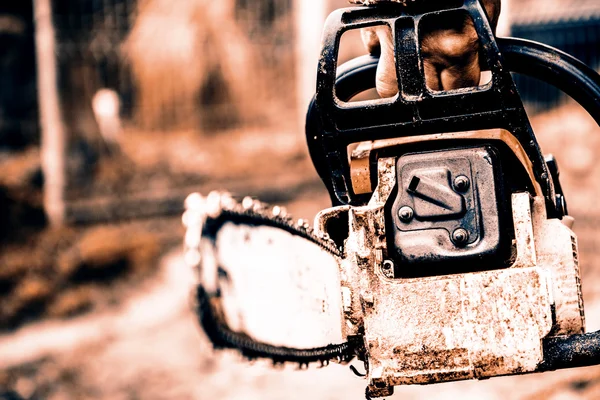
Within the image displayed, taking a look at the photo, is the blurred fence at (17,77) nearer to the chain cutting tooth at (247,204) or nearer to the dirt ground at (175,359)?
the dirt ground at (175,359)

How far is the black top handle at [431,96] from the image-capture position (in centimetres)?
103

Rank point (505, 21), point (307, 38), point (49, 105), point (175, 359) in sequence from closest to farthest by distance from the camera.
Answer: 1. point (175, 359)
2. point (49, 105)
3. point (505, 21)
4. point (307, 38)

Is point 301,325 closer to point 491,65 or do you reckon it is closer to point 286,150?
point 491,65

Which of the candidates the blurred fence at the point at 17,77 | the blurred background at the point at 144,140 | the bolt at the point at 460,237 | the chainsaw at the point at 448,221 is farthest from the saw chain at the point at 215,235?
the blurred fence at the point at 17,77

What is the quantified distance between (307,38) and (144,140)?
1571 mm

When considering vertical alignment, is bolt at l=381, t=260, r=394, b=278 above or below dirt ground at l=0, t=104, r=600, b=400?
above

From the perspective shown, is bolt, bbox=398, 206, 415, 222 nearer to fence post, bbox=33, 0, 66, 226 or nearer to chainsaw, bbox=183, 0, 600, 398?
chainsaw, bbox=183, 0, 600, 398

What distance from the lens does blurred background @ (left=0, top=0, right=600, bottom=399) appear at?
4.64 meters

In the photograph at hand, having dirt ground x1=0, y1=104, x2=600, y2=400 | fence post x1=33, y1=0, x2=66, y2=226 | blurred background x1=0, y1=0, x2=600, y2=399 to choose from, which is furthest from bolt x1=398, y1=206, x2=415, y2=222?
Answer: fence post x1=33, y1=0, x2=66, y2=226

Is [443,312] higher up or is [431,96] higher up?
[431,96]

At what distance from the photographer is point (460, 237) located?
1038 mm

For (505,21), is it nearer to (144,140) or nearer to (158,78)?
(158,78)

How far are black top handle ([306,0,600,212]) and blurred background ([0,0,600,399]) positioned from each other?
321 centimetres

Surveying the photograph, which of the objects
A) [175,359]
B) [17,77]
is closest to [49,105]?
[17,77]
